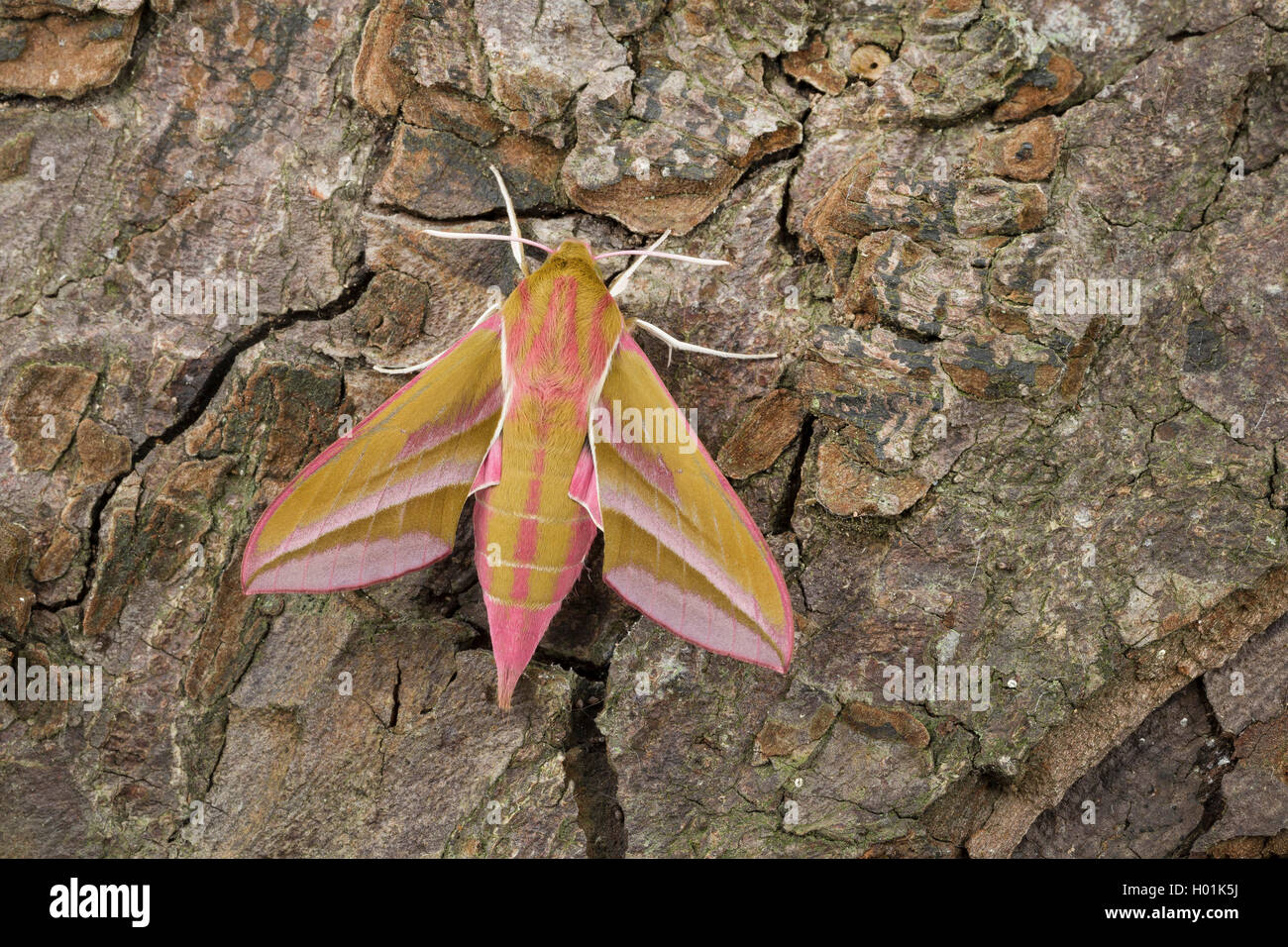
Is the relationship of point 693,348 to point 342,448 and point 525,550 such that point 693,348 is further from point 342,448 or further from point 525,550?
point 342,448

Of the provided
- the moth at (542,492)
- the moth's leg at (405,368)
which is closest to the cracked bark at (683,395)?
the moth's leg at (405,368)

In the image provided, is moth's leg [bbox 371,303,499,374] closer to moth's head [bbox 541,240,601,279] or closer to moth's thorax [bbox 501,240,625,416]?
moth's thorax [bbox 501,240,625,416]

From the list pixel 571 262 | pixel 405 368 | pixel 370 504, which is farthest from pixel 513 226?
pixel 370 504

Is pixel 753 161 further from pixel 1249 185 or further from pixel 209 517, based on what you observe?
pixel 209 517

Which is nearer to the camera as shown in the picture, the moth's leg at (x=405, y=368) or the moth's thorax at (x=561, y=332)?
the moth's thorax at (x=561, y=332)

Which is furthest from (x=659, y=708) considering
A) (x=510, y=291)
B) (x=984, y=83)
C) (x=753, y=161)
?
(x=984, y=83)

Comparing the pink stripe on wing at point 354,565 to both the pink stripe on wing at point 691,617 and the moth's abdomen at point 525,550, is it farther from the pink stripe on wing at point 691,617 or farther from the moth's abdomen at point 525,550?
the pink stripe on wing at point 691,617
